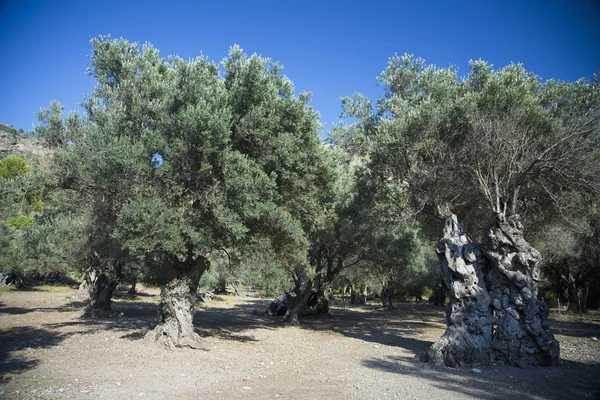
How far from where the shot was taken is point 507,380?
9.23 metres

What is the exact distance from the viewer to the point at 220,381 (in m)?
8.88

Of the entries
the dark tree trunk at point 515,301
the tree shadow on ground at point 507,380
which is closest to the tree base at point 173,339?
the tree shadow on ground at point 507,380

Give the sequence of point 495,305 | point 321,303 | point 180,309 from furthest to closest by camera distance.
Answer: point 321,303 → point 180,309 → point 495,305

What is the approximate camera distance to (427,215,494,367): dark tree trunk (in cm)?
1093

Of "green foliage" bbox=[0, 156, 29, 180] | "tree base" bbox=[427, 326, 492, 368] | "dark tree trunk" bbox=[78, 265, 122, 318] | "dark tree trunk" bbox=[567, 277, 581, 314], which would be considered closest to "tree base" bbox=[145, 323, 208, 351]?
"tree base" bbox=[427, 326, 492, 368]

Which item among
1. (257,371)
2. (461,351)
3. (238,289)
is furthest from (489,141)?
(238,289)

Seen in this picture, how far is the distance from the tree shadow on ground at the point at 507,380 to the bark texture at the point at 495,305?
58 cm

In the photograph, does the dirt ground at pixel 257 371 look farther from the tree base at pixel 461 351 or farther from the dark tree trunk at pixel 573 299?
the dark tree trunk at pixel 573 299

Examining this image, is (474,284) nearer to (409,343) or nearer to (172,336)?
(409,343)

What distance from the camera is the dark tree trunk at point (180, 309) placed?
1282 cm

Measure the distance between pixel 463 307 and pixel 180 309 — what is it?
33.6 ft

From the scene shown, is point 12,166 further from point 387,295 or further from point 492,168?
point 492,168

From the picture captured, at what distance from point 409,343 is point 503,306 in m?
4.88

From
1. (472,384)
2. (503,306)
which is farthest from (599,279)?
(472,384)
